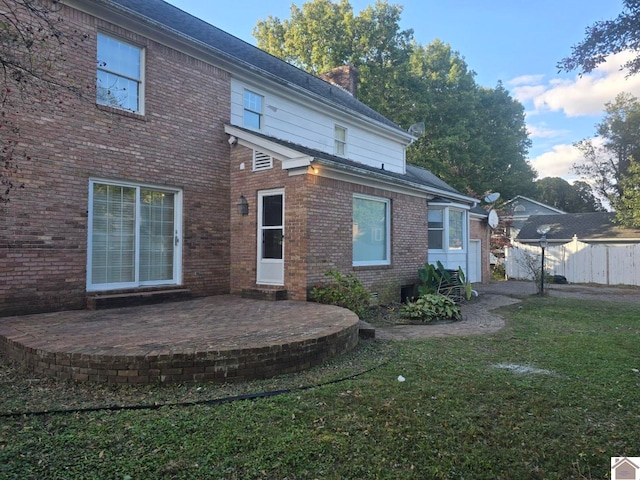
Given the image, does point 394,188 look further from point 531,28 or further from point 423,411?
point 423,411

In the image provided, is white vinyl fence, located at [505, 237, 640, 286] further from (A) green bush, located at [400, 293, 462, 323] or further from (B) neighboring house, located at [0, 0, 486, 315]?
(B) neighboring house, located at [0, 0, 486, 315]

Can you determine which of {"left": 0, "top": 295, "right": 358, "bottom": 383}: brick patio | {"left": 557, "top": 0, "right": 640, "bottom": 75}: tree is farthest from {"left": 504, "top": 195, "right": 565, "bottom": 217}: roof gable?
{"left": 557, "top": 0, "right": 640, "bottom": 75}: tree

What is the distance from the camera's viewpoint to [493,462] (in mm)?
2951

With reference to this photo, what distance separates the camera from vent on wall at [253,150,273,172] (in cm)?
946

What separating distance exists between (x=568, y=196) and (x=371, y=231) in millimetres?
43849

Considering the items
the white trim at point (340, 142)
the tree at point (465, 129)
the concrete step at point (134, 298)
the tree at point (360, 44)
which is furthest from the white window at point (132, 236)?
the tree at point (465, 129)

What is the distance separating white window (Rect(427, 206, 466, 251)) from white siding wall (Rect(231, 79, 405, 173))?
294 centimetres

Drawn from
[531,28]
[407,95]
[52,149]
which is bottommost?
[52,149]

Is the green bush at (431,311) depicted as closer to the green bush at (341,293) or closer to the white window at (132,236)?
the green bush at (341,293)

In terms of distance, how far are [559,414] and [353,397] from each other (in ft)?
6.30

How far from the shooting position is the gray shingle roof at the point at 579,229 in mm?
24422

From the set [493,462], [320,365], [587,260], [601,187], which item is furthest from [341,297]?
[601,187]

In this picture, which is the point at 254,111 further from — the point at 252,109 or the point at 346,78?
the point at 346,78

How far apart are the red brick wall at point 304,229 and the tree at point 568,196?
40.8 m
